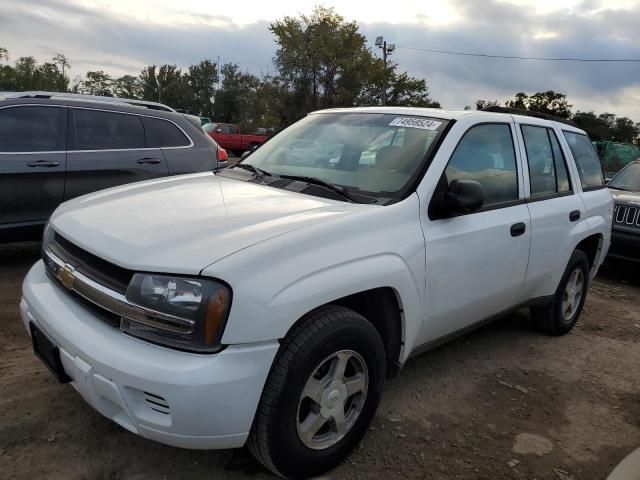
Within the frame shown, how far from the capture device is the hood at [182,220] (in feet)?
7.00

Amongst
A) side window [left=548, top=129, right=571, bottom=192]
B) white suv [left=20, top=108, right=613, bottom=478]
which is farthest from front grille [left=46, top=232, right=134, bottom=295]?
side window [left=548, top=129, right=571, bottom=192]

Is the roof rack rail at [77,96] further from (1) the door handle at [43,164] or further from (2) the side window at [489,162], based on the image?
(2) the side window at [489,162]

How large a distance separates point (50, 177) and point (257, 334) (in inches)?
156

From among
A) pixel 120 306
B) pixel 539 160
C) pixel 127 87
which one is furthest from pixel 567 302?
pixel 127 87

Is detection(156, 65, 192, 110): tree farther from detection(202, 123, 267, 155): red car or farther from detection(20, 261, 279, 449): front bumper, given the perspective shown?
detection(20, 261, 279, 449): front bumper

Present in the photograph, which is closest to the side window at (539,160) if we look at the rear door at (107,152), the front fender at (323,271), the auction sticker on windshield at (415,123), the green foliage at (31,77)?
the auction sticker on windshield at (415,123)

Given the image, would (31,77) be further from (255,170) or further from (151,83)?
(255,170)

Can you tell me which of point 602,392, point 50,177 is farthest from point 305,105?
point 602,392

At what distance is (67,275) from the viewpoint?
96.3 inches

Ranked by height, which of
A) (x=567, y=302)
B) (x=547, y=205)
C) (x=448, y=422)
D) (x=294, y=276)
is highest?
(x=547, y=205)

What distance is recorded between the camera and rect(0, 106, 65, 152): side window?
16.2 feet

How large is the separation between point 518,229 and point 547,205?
23.0 inches

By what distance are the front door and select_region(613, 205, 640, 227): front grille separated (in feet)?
12.9

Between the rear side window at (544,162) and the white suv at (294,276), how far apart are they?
2.0 inches
